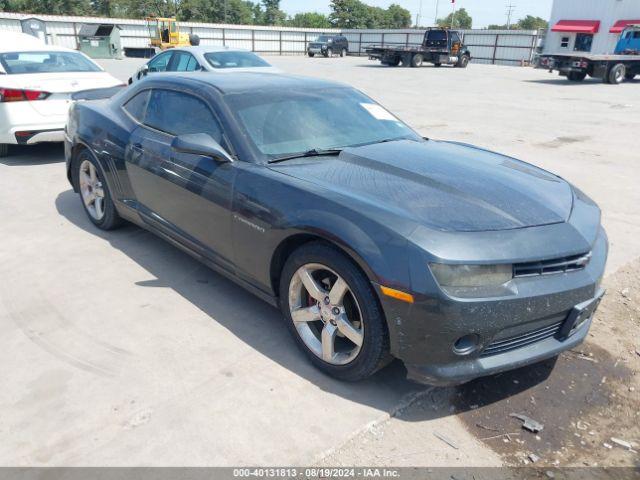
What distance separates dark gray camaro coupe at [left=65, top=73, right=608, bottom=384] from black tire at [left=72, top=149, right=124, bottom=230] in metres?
0.43

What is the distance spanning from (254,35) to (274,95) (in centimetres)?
4509

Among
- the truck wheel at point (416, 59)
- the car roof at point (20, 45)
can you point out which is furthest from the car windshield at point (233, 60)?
the truck wheel at point (416, 59)

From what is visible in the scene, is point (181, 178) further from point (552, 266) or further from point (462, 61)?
point (462, 61)

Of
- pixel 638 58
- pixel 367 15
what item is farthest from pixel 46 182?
pixel 367 15

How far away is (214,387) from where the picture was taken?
2.89m

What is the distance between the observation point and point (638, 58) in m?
22.8

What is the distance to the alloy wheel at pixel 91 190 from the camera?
4902 millimetres

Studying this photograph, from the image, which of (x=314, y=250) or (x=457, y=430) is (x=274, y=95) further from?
(x=457, y=430)

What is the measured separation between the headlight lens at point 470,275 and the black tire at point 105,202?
333cm

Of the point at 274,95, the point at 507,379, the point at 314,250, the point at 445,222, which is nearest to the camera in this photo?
the point at 445,222

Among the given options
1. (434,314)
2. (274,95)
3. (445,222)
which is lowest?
(434,314)

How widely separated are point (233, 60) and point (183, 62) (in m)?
1.04

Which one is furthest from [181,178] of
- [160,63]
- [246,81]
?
[160,63]

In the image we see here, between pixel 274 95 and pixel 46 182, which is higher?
pixel 274 95
